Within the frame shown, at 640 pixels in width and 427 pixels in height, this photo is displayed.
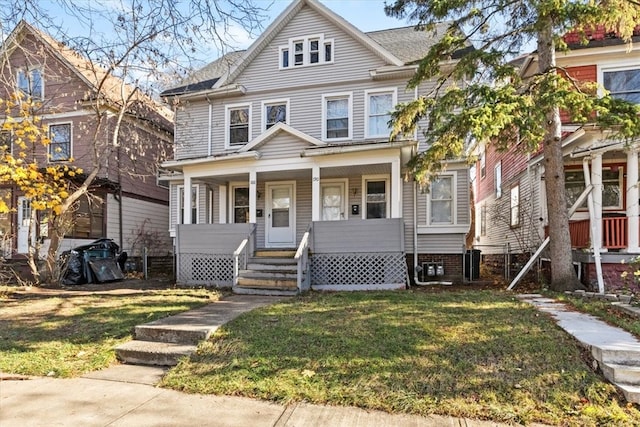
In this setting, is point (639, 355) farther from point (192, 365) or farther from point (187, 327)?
point (187, 327)

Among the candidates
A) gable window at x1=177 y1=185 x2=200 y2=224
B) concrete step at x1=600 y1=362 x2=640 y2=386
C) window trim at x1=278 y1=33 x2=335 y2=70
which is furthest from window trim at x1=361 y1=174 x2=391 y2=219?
concrete step at x1=600 y1=362 x2=640 y2=386

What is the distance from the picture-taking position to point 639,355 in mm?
3844

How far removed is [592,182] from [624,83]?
3.85 m

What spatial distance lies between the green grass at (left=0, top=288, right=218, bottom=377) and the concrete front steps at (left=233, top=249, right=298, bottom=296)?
3.11ft

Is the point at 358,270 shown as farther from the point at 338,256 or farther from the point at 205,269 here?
the point at 205,269

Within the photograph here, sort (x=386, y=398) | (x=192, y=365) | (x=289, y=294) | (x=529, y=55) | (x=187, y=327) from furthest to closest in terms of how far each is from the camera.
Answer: (x=529, y=55), (x=289, y=294), (x=187, y=327), (x=192, y=365), (x=386, y=398)

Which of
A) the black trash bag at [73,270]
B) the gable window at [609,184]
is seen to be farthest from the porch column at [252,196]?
the gable window at [609,184]

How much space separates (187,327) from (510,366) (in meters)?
3.90

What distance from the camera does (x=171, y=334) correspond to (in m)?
5.26

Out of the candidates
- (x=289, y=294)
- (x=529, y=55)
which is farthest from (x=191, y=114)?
(x=529, y=55)

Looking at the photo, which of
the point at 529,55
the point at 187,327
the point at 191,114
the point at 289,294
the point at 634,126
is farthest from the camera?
the point at 191,114

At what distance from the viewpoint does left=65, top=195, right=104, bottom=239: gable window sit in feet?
46.8

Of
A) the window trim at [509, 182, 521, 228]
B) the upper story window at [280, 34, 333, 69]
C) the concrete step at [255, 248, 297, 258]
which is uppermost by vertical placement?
the upper story window at [280, 34, 333, 69]

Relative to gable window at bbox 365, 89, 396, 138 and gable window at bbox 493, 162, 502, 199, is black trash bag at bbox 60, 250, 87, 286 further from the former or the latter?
gable window at bbox 493, 162, 502, 199
